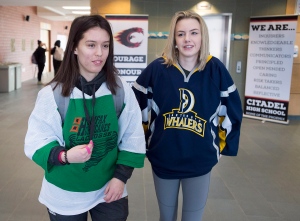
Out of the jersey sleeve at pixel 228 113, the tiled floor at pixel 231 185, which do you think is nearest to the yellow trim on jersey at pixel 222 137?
the jersey sleeve at pixel 228 113

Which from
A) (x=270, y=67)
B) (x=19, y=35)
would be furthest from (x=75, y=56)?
(x=19, y=35)

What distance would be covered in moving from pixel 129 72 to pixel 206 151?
5.09m

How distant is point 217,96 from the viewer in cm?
166

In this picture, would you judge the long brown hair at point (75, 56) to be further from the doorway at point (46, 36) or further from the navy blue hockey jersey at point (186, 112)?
the doorway at point (46, 36)

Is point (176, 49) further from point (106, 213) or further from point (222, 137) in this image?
point (106, 213)

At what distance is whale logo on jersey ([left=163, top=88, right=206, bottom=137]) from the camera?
164cm

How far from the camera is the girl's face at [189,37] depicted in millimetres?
1608

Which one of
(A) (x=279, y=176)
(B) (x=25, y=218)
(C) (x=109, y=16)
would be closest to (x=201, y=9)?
(C) (x=109, y=16)

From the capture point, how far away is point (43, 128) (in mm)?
1259

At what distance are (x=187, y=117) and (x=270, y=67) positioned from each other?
5230 millimetres

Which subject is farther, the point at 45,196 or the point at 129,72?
the point at 129,72

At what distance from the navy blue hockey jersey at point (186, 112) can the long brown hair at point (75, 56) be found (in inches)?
15.0

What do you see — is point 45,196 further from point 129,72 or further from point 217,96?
point 129,72

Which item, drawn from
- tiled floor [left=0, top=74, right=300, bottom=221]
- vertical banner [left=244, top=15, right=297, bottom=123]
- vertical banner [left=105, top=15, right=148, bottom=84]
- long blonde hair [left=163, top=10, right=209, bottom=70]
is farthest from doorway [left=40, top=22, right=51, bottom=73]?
long blonde hair [left=163, top=10, right=209, bottom=70]
